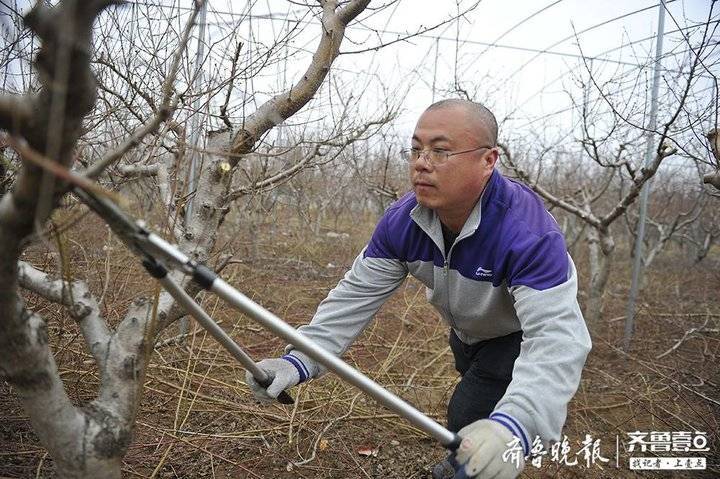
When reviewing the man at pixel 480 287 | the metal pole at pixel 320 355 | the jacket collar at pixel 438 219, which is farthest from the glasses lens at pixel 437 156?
the metal pole at pixel 320 355

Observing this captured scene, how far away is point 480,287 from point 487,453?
77 cm

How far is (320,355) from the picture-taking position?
1239mm

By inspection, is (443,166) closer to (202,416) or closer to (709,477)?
(202,416)

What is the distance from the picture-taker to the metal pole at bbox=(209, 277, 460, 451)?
118cm

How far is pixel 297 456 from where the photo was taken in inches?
108

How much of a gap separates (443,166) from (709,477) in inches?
104

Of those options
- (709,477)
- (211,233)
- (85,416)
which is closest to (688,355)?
(709,477)

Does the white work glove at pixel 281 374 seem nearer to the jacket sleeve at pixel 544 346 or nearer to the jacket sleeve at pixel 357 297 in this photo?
the jacket sleeve at pixel 357 297

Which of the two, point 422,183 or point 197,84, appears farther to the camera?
point 197,84

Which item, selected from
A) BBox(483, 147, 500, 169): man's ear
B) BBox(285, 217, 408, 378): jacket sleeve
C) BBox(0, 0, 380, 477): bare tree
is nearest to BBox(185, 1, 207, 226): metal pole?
BBox(0, 0, 380, 477): bare tree

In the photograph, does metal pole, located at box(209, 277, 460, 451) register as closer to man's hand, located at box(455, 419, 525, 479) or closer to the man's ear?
man's hand, located at box(455, 419, 525, 479)

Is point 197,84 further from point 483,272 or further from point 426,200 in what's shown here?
point 483,272

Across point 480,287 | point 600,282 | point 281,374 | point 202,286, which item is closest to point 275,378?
point 281,374

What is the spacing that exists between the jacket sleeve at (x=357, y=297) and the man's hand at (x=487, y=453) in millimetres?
764
